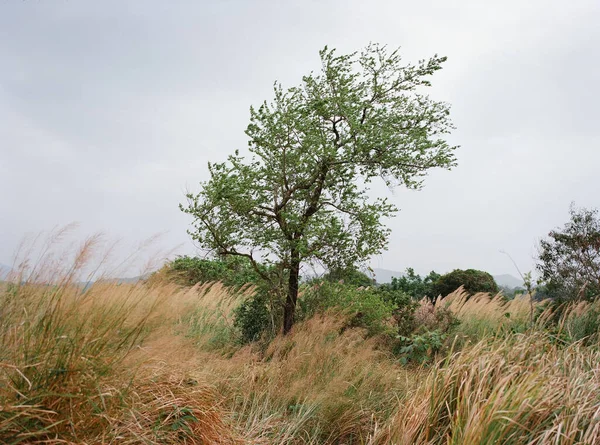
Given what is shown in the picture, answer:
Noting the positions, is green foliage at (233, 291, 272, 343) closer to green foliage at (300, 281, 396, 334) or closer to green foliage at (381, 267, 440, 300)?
green foliage at (300, 281, 396, 334)

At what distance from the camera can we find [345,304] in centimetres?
742

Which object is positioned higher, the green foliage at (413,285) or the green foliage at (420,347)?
the green foliage at (413,285)

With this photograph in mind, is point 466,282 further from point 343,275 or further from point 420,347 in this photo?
point 420,347

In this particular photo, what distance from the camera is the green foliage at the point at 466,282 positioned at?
1452 cm

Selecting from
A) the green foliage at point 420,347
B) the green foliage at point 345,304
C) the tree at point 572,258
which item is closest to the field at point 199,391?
the green foliage at point 420,347

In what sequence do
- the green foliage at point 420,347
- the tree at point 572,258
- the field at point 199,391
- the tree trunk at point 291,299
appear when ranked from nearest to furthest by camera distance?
the field at point 199,391
the green foliage at point 420,347
the tree trunk at point 291,299
the tree at point 572,258

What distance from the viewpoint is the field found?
2.75 metres

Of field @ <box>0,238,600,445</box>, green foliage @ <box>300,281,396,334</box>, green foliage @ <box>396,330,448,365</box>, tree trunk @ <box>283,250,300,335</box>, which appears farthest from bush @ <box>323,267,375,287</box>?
field @ <box>0,238,600,445</box>

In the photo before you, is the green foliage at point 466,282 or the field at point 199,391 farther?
the green foliage at point 466,282

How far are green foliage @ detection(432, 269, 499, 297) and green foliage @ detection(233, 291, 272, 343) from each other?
8524mm

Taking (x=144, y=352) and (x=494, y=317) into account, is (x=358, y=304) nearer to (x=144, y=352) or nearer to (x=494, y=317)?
(x=494, y=317)

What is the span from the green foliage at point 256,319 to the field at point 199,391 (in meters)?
2.14

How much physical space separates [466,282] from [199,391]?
40.9 ft

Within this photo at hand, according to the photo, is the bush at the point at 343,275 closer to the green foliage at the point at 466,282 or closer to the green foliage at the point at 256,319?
the green foliage at the point at 256,319
